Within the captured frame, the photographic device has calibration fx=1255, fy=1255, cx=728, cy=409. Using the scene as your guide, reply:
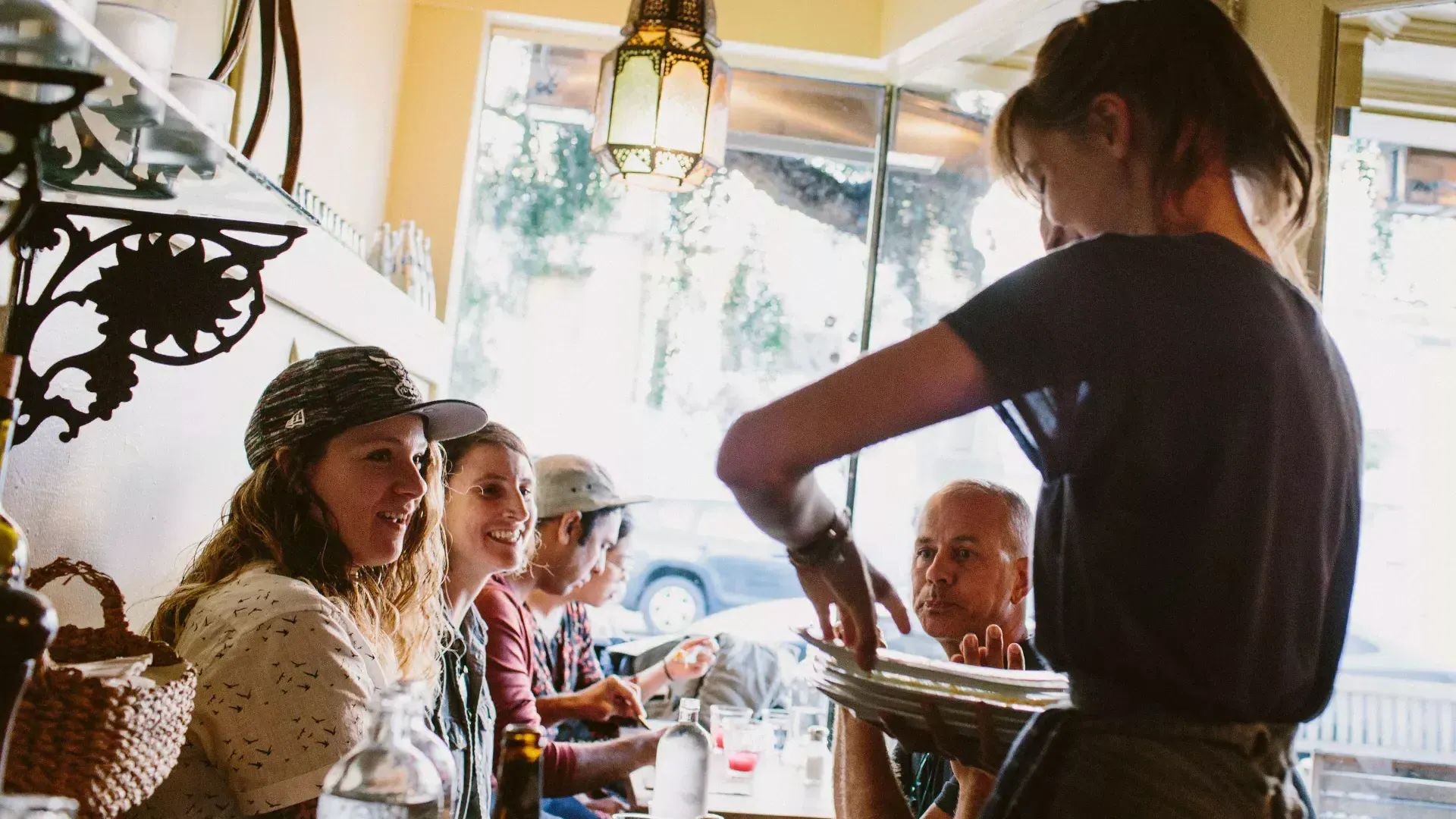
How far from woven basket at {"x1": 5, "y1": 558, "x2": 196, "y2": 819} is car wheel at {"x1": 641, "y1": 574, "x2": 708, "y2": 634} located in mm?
3437

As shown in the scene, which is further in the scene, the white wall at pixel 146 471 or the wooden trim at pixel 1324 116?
the wooden trim at pixel 1324 116

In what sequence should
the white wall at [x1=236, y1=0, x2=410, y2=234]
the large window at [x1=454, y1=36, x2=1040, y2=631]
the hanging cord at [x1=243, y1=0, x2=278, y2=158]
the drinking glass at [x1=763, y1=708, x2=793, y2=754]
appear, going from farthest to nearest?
1. the large window at [x1=454, y1=36, x2=1040, y2=631]
2. the drinking glass at [x1=763, y1=708, x2=793, y2=754]
3. the white wall at [x1=236, y1=0, x2=410, y2=234]
4. the hanging cord at [x1=243, y1=0, x2=278, y2=158]

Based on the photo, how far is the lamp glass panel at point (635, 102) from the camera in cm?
244

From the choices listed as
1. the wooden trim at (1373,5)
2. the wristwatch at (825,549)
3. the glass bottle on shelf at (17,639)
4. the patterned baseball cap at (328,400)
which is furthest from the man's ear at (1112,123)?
the wooden trim at (1373,5)

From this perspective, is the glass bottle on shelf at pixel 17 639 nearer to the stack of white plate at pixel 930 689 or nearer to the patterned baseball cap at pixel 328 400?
the stack of white plate at pixel 930 689

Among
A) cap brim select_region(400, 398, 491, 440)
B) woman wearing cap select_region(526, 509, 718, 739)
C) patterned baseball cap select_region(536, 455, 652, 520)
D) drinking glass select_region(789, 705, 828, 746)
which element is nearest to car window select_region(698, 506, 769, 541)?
woman wearing cap select_region(526, 509, 718, 739)

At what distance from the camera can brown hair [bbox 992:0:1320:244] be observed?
0.96m

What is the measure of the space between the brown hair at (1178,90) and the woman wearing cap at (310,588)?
96cm

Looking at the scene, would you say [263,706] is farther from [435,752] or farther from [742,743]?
[742,743]

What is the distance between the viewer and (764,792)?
2.68 m

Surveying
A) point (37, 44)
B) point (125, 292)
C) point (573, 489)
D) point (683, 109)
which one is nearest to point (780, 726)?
point (573, 489)

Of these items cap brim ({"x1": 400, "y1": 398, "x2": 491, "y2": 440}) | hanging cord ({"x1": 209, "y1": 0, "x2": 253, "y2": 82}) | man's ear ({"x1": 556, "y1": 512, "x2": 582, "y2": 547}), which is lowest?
man's ear ({"x1": 556, "y1": 512, "x2": 582, "y2": 547})

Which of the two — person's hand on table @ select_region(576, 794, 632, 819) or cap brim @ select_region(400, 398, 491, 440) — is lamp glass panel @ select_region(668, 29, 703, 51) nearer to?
cap brim @ select_region(400, 398, 491, 440)

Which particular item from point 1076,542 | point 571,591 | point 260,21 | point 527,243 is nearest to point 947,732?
point 1076,542
